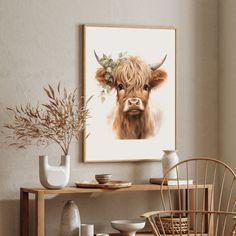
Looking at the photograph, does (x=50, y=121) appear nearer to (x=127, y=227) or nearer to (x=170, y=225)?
(x=127, y=227)

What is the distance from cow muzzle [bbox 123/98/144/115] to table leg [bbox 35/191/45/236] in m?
0.98

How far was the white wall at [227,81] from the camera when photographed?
507 cm

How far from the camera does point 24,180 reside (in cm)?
467

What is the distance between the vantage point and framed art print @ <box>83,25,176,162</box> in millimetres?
4844

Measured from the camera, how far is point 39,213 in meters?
4.36

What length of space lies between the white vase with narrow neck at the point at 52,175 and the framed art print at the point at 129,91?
370mm

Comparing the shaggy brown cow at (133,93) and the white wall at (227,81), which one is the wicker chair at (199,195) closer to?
the white wall at (227,81)

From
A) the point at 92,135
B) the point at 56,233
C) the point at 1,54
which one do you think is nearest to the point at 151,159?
the point at 92,135

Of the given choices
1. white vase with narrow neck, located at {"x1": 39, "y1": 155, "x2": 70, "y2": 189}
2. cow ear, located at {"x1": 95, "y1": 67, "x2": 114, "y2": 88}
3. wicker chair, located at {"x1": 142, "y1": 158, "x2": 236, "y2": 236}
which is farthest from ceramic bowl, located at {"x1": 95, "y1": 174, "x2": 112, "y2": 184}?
cow ear, located at {"x1": 95, "y1": 67, "x2": 114, "y2": 88}

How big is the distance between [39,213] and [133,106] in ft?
3.62

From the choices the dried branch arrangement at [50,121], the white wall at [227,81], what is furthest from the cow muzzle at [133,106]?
the white wall at [227,81]

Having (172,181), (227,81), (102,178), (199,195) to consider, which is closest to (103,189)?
(102,178)

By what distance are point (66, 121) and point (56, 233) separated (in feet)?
2.60

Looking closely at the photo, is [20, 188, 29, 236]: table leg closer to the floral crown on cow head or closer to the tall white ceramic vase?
the tall white ceramic vase
